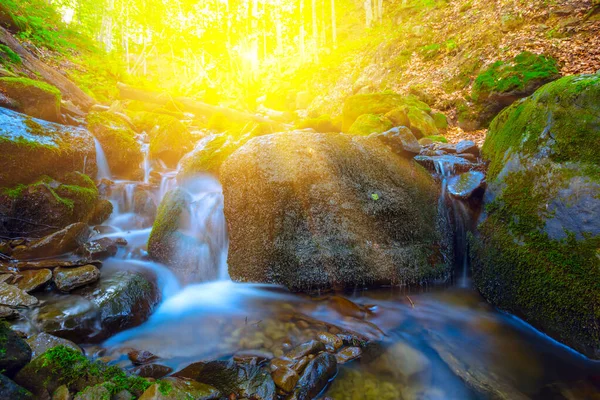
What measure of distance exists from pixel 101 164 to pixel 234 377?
7503 mm

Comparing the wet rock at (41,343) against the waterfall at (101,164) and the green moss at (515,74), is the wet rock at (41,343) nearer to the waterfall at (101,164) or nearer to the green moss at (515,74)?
the waterfall at (101,164)

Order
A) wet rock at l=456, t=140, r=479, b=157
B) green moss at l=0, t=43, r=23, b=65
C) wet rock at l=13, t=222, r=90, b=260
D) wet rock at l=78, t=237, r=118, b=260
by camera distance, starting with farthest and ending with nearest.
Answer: green moss at l=0, t=43, r=23, b=65
wet rock at l=456, t=140, r=479, b=157
wet rock at l=78, t=237, r=118, b=260
wet rock at l=13, t=222, r=90, b=260

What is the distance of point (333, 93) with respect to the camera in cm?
1994

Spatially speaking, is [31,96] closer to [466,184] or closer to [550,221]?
[466,184]

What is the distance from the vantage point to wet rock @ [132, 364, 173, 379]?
8.93 ft

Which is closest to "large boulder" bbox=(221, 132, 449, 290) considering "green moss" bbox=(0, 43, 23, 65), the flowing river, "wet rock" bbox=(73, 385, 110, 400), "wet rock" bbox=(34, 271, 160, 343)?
the flowing river

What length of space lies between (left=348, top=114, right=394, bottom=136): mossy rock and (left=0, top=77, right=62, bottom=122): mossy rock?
808 cm

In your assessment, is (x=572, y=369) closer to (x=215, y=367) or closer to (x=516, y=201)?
(x=516, y=201)

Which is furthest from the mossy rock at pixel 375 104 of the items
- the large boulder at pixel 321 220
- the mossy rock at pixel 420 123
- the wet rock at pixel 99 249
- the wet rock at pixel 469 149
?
the wet rock at pixel 99 249

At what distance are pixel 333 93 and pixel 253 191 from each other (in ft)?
57.5

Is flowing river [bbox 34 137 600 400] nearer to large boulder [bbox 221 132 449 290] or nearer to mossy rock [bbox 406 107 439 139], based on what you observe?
large boulder [bbox 221 132 449 290]

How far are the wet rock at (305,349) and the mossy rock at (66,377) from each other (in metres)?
1.34

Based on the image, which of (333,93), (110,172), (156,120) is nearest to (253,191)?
(110,172)

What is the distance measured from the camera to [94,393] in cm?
181
